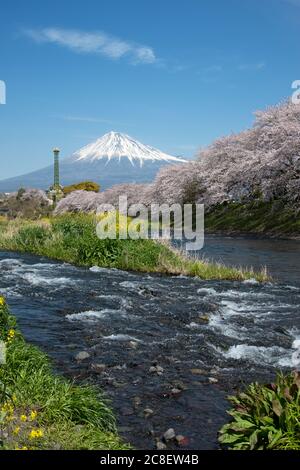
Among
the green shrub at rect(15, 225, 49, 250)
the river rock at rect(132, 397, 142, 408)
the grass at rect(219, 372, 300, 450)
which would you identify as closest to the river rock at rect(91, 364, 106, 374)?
the river rock at rect(132, 397, 142, 408)

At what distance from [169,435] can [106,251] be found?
18.2 m

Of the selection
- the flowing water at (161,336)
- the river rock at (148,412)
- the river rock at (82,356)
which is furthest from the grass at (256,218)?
the river rock at (148,412)

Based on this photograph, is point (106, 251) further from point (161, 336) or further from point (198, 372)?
point (198, 372)

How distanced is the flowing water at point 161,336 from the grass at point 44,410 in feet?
1.71

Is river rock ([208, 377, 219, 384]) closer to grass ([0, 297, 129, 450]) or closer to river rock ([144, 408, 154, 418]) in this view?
river rock ([144, 408, 154, 418])

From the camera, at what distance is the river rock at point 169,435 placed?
281 inches

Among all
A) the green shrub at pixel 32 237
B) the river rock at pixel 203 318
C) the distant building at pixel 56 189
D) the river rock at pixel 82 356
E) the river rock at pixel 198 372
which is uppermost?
the distant building at pixel 56 189

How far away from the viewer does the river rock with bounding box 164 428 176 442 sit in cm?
713

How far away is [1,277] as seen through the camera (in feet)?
68.3

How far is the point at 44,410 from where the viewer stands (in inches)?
280

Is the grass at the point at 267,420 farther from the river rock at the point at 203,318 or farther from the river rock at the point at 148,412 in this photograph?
the river rock at the point at 203,318

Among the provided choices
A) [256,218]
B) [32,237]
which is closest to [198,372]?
[32,237]
